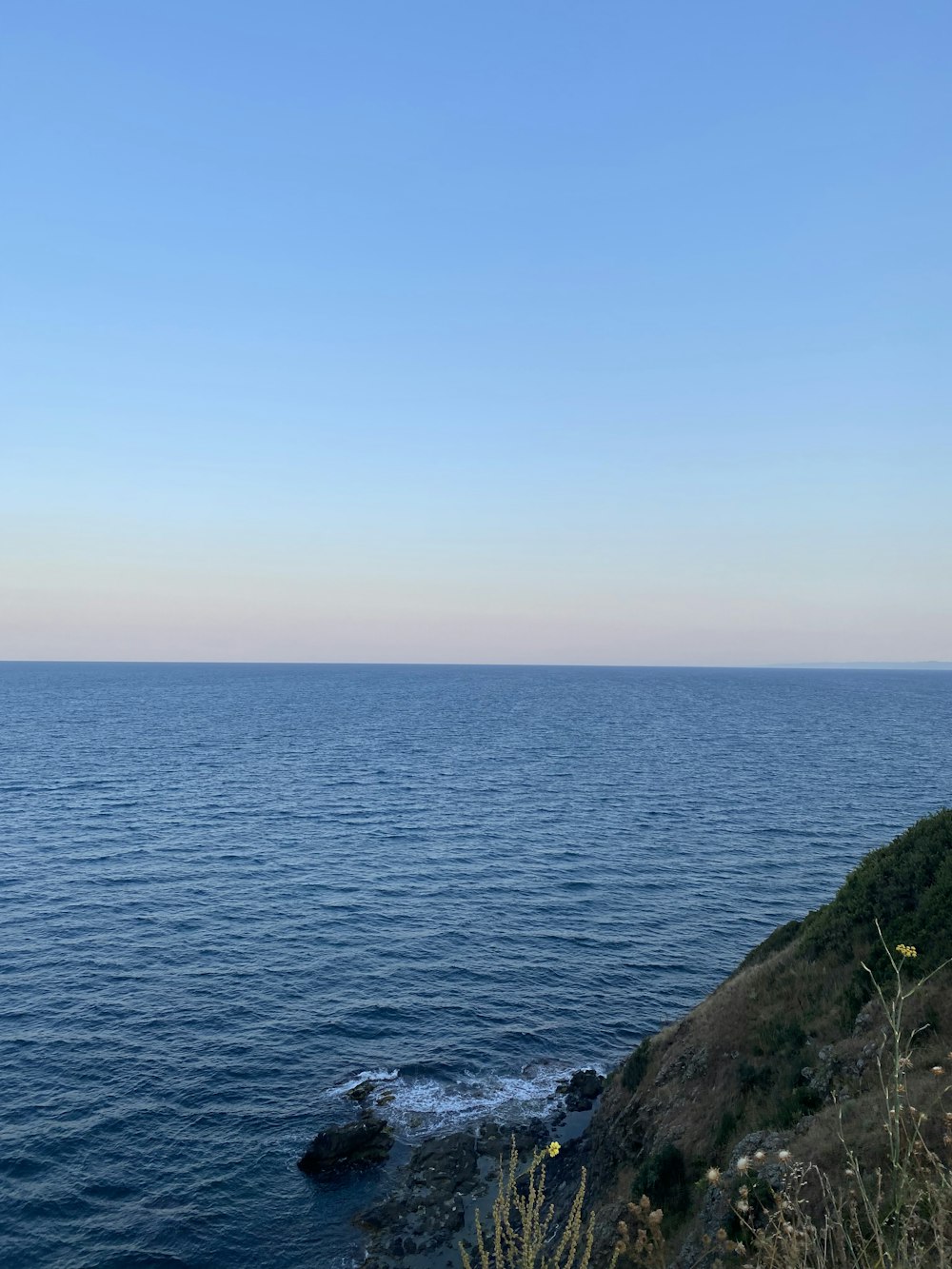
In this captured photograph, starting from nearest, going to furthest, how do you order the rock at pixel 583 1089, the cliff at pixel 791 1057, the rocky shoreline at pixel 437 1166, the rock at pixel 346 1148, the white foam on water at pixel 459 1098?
the cliff at pixel 791 1057, the rocky shoreline at pixel 437 1166, the rock at pixel 346 1148, the white foam on water at pixel 459 1098, the rock at pixel 583 1089

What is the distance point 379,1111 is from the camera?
3516cm

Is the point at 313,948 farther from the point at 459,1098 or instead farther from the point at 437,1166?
the point at 437,1166

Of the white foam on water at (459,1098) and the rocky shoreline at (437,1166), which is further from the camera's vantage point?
the white foam on water at (459,1098)

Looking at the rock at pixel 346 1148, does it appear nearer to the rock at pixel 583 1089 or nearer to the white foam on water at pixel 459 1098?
the white foam on water at pixel 459 1098

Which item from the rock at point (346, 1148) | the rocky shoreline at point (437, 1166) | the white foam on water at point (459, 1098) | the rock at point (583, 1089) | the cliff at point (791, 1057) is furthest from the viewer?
the rock at point (583, 1089)

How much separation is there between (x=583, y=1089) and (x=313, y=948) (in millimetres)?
21386

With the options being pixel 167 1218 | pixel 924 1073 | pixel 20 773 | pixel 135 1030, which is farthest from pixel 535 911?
pixel 20 773

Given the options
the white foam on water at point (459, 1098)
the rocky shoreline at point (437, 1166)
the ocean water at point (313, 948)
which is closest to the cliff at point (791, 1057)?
the rocky shoreline at point (437, 1166)

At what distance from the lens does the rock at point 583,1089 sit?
35.7m

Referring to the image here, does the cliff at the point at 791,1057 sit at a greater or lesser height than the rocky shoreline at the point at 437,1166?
greater

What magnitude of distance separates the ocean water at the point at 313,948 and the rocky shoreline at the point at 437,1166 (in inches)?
38.4

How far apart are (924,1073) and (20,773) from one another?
355 feet

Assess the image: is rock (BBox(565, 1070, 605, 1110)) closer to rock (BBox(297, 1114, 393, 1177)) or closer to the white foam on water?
the white foam on water

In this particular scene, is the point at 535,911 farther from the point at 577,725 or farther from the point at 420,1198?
the point at 577,725
